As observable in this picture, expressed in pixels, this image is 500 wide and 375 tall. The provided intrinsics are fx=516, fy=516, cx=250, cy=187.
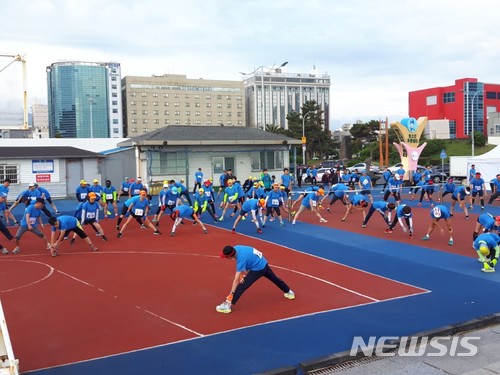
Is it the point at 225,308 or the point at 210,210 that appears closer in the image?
the point at 225,308

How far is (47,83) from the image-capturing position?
156m

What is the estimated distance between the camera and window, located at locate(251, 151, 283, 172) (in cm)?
3731

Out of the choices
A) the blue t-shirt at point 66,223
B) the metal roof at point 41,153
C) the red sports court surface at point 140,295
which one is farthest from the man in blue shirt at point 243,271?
the metal roof at point 41,153

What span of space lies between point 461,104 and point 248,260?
8176 centimetres

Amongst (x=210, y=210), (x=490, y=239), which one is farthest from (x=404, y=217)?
(x=210, y=210)

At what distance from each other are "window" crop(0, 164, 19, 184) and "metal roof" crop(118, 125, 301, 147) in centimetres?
706

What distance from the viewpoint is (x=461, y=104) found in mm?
82312

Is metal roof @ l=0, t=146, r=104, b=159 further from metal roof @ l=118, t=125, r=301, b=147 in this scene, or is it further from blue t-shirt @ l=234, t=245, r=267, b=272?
blue t-shirt @ l=234, t=245, r=267, b=272

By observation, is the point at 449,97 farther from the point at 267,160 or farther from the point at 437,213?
the point at 437,213

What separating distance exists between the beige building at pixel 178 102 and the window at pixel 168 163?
287 feet

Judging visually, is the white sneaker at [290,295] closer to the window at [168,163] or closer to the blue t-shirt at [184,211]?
the blue t-shirt at [184,211]

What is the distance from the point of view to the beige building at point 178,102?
392ft

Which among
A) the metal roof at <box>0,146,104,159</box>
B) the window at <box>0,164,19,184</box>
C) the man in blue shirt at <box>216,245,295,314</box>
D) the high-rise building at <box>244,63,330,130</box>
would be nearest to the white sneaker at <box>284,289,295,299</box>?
the man in blue shirt at <box>216,245,295,314</box>

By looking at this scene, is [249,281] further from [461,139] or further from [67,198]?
[461,139]
